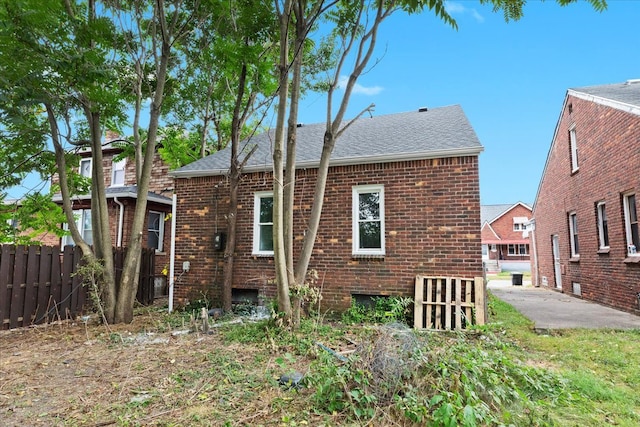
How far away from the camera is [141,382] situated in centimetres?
425

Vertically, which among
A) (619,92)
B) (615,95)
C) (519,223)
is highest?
(619,92)

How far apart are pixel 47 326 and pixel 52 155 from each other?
439 centimetres

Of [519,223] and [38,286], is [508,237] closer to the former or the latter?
[519,223]

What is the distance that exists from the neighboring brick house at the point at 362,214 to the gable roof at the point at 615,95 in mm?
3599

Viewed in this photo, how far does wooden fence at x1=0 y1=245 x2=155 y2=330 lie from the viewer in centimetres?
725

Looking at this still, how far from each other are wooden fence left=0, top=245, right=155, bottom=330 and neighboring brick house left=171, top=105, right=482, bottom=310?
232cm

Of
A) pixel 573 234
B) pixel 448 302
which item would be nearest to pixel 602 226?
pixel 573 234

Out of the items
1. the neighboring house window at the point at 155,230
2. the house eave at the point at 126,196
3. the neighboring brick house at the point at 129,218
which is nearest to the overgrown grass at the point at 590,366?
the neighboring brick house at the point at 129,218

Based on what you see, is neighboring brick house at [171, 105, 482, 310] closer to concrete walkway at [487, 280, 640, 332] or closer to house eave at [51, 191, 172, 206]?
concrete walkway at [487, 280, 640, 332]

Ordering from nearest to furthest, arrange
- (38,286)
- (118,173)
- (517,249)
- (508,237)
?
1. (38,286)
2. (118,173)
3. (517,249)
4. (508,237)

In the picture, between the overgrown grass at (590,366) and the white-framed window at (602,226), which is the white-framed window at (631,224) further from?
the overgrown grass at (590,366)

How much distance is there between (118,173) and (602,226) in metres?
18.6

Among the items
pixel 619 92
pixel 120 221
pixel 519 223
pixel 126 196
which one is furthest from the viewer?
pixel 519 223

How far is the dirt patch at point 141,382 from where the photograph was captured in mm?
3373
